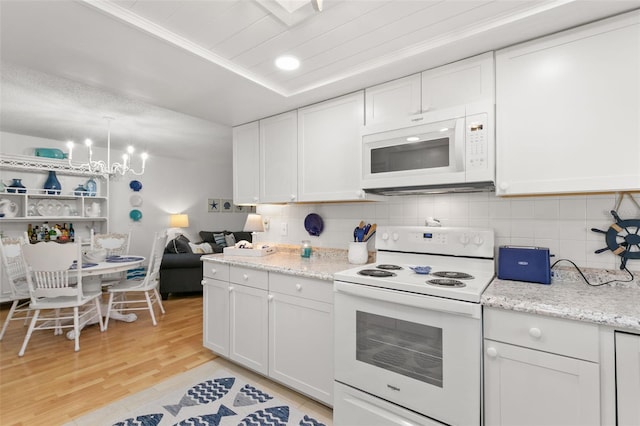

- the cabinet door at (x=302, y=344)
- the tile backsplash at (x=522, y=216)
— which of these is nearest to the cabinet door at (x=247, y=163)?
the tile backsplash at (x=522, y=216)

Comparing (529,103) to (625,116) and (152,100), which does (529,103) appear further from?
(152,100)

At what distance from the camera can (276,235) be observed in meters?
3.05

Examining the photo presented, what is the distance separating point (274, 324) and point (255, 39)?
1802 millimetres

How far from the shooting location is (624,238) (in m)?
1.57

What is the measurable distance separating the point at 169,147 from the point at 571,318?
596 centimetres

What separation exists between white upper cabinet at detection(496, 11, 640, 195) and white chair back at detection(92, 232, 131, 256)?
186 inches

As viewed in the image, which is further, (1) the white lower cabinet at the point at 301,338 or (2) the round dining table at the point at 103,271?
(2) the round dining table at the point at 103,271

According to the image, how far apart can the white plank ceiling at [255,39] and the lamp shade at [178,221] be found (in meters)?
4.56

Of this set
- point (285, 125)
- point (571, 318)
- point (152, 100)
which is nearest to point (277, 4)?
point (285, 125)

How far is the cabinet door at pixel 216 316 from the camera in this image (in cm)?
252

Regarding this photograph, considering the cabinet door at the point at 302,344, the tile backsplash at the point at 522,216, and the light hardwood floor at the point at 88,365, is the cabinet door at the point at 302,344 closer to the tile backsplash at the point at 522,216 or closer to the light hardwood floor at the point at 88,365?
the tile backsplash at the point at 522,216

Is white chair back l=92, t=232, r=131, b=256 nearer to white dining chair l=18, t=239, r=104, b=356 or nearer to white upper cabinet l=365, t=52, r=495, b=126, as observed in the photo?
white dining chair l=18, t=239, r=104, b=356

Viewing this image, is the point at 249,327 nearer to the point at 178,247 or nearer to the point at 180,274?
the point at 180,274

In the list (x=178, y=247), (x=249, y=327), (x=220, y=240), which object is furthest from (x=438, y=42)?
(x=220, y=240)
